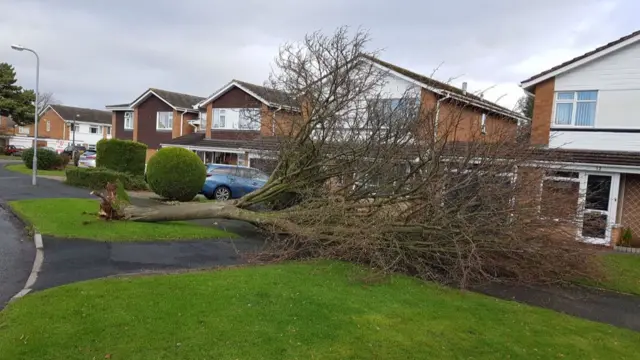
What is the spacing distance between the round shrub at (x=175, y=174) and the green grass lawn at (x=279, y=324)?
393 inches

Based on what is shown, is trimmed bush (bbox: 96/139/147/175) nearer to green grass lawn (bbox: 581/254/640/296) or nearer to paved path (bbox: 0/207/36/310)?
paved path (bbox: 0/207/36/310)

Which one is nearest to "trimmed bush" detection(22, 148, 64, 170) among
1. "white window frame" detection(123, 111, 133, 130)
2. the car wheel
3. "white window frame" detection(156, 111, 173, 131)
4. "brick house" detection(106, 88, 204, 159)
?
"brick house" detection(106, 88, 204, 159)

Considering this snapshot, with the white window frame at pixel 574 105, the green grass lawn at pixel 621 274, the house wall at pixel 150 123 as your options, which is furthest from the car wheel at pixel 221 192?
the house wall at pixel 150 123

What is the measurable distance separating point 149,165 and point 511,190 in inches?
523

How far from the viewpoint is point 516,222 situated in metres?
8.12

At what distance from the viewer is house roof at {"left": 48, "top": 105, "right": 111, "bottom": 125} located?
60.3 metres

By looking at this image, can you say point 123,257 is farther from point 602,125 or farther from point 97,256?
point 602,125

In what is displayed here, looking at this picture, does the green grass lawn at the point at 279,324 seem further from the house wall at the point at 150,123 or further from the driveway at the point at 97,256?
the house wall at the point at 150,123

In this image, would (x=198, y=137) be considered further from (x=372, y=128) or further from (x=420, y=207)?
(x=420, y=207)

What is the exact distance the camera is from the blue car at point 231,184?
19.3 m

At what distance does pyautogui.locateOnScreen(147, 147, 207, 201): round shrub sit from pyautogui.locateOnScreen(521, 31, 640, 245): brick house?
11.5m

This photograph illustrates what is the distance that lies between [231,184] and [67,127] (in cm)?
5077

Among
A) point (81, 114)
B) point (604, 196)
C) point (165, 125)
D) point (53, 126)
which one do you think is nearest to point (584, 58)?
point (604, 196)

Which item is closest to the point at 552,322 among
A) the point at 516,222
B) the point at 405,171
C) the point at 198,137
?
the point at 516,222
